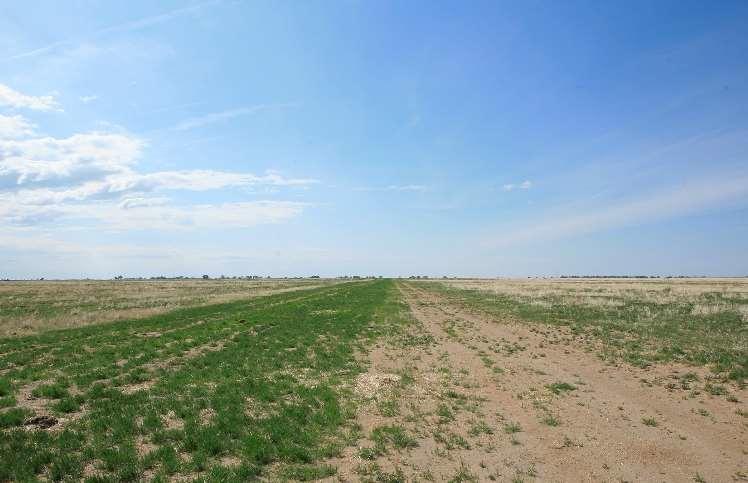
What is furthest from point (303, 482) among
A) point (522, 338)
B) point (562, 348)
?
point (522, 338)

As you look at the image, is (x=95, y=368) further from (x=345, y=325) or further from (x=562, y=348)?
(x=562, y=348)

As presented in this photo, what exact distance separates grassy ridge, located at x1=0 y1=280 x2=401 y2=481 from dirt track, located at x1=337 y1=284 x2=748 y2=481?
163 cm

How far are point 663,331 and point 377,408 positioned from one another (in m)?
20.4

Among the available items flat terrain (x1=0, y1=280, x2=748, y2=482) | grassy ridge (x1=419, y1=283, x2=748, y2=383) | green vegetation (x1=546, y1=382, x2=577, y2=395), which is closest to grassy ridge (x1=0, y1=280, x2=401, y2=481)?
flat terrain (x1=0, y1=280, x2=748, y2=482)

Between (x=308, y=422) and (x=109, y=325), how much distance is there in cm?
2616

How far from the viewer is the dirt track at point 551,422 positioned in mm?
7852

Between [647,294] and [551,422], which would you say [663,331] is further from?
[647,294]

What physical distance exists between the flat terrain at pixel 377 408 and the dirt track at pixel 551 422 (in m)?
0.05

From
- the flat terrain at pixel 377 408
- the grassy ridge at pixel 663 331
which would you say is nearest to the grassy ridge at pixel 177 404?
the flat terrain at pixel 377 408

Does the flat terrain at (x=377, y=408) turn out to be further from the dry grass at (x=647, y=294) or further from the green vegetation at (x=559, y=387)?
the dry grass at (x=647, y=294)

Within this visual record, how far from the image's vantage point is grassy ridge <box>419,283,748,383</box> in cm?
1680

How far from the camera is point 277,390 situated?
12.7 meters

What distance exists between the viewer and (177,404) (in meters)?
11.2

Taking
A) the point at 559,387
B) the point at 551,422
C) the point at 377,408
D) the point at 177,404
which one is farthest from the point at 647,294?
the point at 177,404
